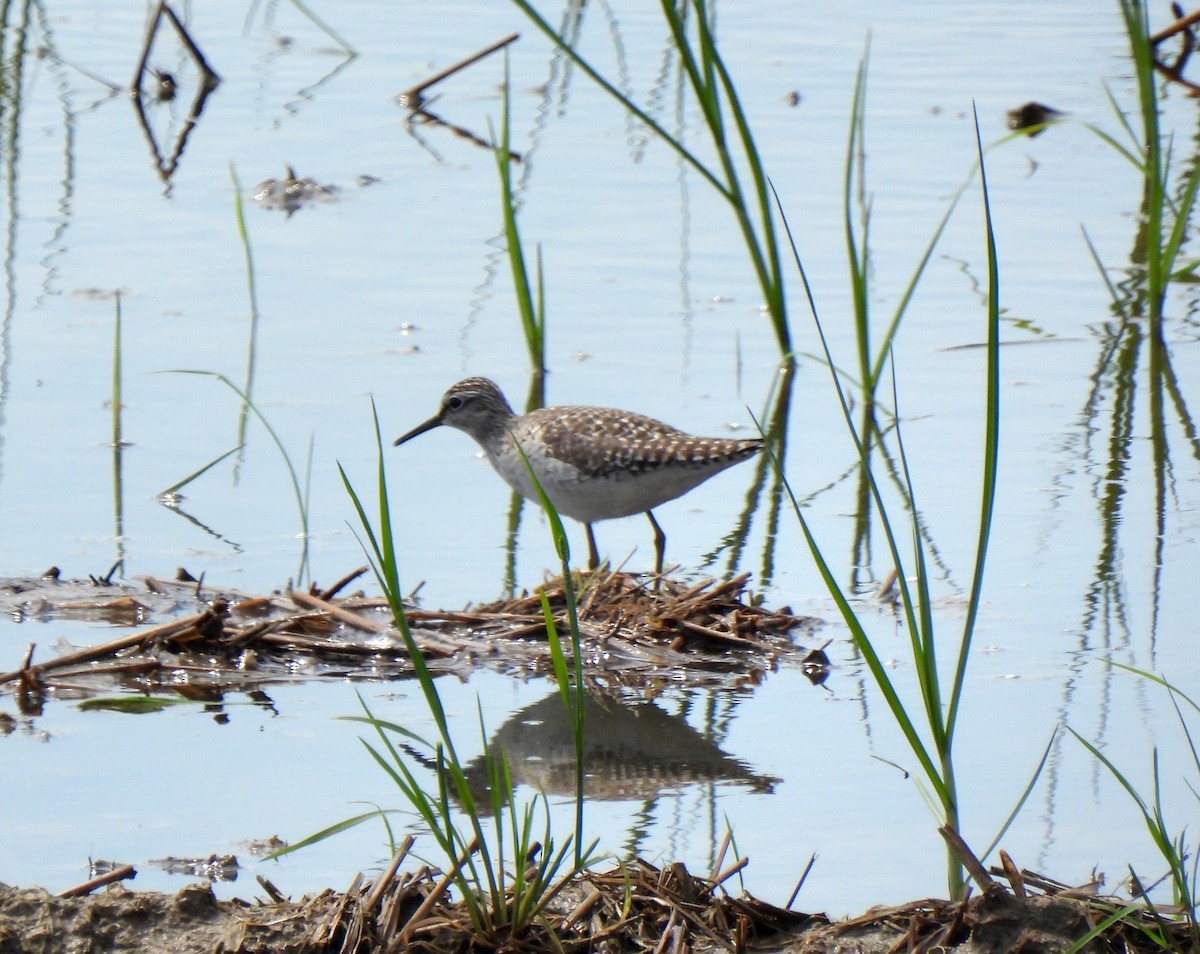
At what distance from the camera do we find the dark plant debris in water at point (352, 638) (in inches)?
228

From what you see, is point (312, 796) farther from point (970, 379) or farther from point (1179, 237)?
point (1179, 237)

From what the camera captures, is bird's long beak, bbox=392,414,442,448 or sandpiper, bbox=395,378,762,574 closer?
sandpiper, bbox=395,378,762,574

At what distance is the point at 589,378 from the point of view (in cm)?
878

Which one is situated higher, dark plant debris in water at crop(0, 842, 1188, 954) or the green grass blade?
the green grass blade

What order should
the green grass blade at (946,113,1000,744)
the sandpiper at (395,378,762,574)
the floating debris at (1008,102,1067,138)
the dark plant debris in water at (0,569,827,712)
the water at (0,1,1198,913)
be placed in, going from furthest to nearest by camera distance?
the floating debris at (1008,102,1067,138), the sandpiper at (395,378,762,574), the dark plant debris in water at (0,569,827,712), the water at (0,1,1198,913), the green grass blade at (946,113,1000,744)

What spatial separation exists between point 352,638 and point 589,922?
2.18 m

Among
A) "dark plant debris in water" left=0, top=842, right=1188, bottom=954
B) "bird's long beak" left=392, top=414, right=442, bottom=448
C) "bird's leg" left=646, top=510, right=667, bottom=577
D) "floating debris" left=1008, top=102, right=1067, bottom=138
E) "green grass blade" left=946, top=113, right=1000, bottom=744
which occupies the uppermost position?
"floating debris" left=1008, top=102, right=1067, bottom=138

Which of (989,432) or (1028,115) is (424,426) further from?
(1028,115)

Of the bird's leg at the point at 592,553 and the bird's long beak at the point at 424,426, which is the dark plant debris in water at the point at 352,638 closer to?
the bird's leg at the point at 592,553

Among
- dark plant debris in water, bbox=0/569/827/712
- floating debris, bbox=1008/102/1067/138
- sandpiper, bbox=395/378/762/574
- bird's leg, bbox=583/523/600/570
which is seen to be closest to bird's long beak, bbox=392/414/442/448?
sandpiper, bbox=395/378/762/574

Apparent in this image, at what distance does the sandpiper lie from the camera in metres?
6.99

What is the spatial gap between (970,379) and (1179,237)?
1105 mm

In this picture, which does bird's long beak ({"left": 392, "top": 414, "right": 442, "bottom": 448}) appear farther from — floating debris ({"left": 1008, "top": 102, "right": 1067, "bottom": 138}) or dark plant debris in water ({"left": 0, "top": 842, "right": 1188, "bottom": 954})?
floating debris ({"left": 1008, "top": 102, "right": 1067, "bottom": 138})

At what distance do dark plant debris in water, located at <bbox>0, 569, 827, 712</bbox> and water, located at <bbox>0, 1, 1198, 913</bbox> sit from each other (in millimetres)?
146
